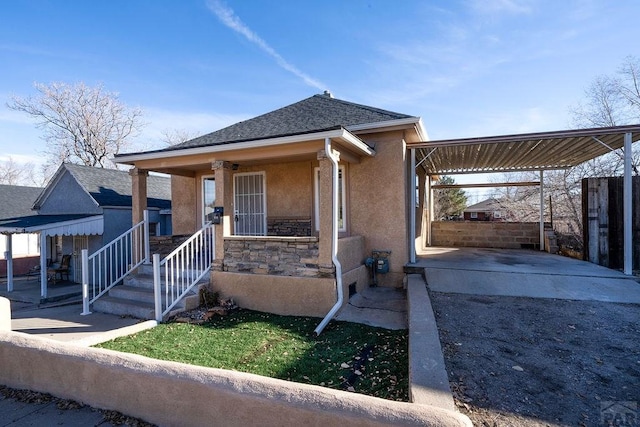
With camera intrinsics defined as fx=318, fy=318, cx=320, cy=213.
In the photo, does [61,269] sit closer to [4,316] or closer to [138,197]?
[138,197]

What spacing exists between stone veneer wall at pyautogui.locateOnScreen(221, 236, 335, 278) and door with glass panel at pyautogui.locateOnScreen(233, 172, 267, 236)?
1.85 meters

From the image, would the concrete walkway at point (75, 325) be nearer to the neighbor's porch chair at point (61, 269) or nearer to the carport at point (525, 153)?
the neighbor's porch chair at point (61, 269)

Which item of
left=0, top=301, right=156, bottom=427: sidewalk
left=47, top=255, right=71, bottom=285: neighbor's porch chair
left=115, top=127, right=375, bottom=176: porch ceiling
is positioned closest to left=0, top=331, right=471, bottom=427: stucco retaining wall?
left=0, top=301, right=156, bottom=427: sidewalk

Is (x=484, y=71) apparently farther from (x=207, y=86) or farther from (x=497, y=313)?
(x=207, y=86)

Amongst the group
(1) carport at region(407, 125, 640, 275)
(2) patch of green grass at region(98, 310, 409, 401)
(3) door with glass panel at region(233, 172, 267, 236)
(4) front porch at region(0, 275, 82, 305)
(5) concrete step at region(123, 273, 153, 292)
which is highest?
(1) carport at region(407, 125, 640, 275)

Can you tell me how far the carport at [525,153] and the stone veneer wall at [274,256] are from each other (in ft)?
8.87

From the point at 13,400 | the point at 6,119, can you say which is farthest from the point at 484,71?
the point at 6,119

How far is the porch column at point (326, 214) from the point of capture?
18.3 feet

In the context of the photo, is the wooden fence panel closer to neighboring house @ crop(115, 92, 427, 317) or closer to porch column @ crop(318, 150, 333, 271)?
neighboring house @ crop(115, 92, 427, 317)

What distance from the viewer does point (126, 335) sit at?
4812mm

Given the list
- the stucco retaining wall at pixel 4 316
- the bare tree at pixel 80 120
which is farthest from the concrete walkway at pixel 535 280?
the bare tree at pixel 80 120

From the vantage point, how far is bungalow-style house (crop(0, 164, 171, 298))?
10047 millimetres

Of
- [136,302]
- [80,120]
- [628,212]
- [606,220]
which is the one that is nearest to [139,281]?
[136,302]

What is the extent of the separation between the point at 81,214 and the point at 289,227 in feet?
27.1
